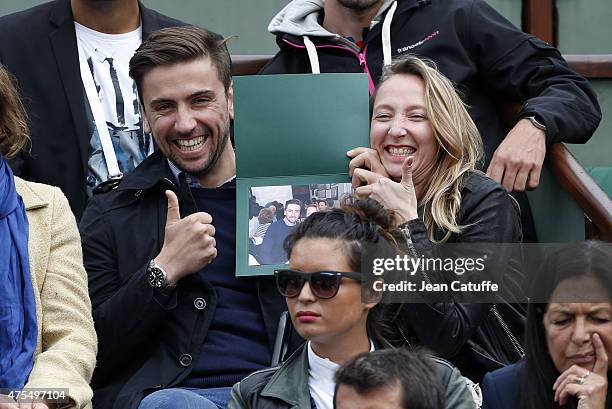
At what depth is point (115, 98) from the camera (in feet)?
18.4

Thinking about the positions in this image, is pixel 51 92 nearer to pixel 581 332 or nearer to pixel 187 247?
pixel 187 247

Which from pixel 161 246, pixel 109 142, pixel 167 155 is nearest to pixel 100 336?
pixel 161 246

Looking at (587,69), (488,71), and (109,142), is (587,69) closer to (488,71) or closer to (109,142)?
(488,71)

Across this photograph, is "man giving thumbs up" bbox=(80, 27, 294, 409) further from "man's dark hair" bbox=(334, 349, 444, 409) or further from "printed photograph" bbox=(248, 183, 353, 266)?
"man's dark hair" bbox=(334, 349, 444, 409)

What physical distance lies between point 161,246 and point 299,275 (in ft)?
2.91

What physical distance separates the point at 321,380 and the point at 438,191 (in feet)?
2.86

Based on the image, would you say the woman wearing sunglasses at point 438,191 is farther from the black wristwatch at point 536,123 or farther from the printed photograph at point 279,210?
the black wristwatch at point 536,123

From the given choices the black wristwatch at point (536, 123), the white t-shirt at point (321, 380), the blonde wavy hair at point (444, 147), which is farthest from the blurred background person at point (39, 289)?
the black wristwatch at point (536, 123)

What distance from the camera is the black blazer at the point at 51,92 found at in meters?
5.50

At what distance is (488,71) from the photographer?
219 inches

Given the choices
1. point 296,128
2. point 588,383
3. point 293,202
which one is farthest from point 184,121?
point 588,383

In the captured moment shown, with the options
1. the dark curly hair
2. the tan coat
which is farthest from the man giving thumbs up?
the dark curly hair

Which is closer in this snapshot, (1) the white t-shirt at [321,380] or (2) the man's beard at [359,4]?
(1) the white t-shirt at [321,380]

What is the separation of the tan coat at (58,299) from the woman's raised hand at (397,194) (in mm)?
946
